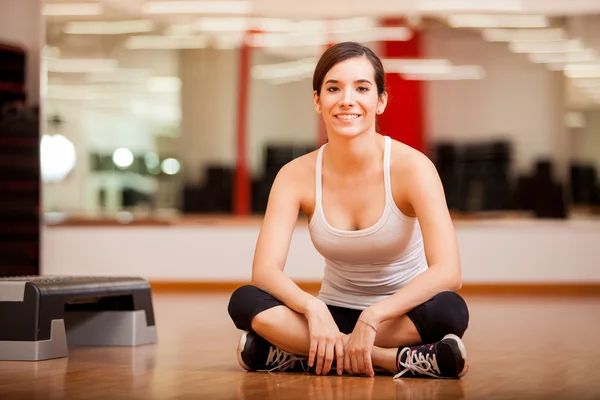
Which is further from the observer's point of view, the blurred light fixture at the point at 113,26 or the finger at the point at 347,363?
the blurred light fixture at the point at 113,26

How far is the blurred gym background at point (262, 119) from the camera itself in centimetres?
735

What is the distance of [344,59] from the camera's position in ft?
8.48

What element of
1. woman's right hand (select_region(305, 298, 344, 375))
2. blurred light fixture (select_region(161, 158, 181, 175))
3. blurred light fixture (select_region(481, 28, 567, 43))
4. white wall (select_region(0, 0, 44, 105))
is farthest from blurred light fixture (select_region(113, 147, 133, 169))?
woman's right hand (select_region(305, 298, 344, 375))

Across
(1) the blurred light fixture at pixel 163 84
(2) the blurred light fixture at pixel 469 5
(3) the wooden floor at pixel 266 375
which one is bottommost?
(3) the wooden floor at pixel 266 375

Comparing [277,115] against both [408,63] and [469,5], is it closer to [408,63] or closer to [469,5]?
[408,63]

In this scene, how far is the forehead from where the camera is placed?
2.57 metres

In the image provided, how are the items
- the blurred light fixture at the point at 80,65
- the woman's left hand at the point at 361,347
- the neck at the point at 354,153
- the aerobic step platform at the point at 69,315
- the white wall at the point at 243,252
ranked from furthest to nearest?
1. the blurred light fixture at the point at 80,65
2. the white wall at the point at 243,252
3. the aerobic step platform at the point at 69,315
4. the neck at the point at 354,153
5. the woman's left hand at the point at 361,347

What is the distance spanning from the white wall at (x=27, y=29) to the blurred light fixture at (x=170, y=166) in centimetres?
119

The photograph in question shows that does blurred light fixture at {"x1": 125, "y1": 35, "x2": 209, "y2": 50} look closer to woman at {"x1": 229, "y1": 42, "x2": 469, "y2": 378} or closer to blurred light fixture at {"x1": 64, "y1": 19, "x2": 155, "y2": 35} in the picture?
blurred light fixture at {"x1": 64, "y1": 19, "x2": 155, "y2": 35}

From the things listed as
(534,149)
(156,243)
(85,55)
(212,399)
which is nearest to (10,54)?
(85,55)

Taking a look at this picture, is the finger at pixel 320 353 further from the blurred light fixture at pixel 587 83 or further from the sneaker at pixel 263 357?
the blurred light fixture at pixel 587 83

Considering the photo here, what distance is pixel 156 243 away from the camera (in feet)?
24.6

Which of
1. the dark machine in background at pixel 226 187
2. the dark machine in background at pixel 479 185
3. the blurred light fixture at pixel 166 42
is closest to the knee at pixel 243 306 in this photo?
the dark machine in background at pixel 479 185

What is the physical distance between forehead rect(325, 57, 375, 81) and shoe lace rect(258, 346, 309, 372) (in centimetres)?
78
